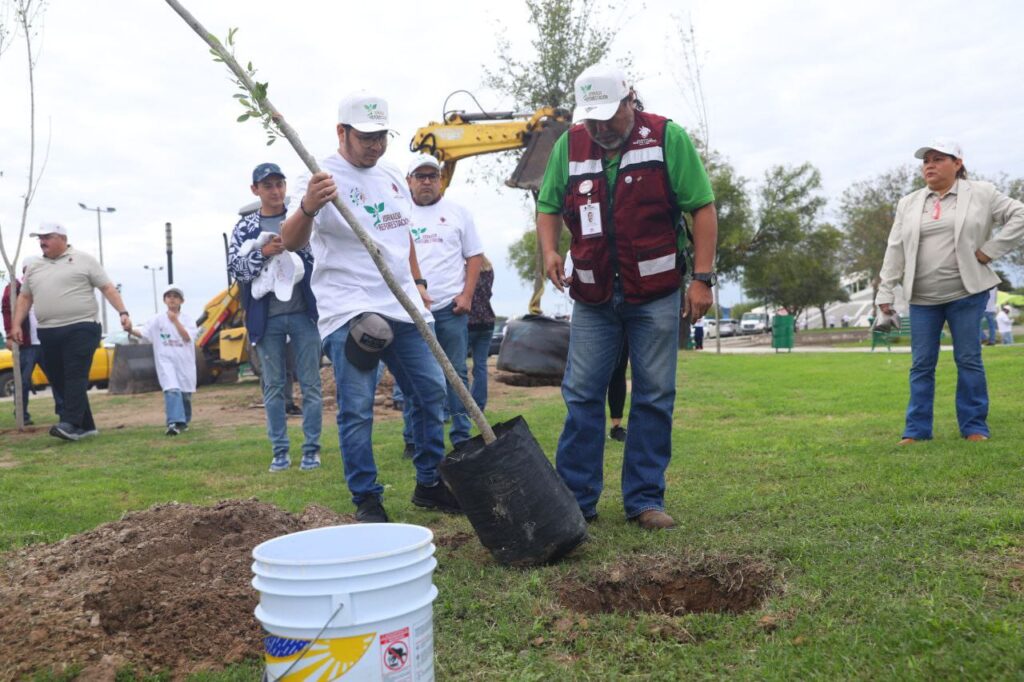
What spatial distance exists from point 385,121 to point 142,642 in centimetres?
245

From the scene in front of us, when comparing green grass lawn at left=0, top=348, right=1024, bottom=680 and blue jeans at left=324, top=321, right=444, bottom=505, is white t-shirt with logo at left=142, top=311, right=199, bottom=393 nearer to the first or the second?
green grass lawn at left=0, top=348, right=1024, bottom=680

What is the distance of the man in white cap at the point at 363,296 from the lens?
13.0 feet

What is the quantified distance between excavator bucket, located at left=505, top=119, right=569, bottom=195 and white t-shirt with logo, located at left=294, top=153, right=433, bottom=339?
6561 millimetres

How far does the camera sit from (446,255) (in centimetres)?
614

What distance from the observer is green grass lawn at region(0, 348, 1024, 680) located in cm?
229

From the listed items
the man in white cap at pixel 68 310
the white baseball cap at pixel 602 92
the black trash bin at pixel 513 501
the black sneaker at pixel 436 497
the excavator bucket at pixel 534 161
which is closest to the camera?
the black trash bin at pixel 513 501

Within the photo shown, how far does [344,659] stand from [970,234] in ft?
16.3

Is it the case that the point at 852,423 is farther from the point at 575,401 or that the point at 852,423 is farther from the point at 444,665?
the point at 444,665

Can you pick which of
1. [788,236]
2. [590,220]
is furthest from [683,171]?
[788,236]

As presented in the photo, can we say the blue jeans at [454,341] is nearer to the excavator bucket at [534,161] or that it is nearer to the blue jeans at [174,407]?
the blue jeans at [174,407]

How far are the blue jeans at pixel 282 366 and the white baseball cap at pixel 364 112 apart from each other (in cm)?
223

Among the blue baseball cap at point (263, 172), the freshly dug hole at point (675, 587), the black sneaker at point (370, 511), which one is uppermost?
the blue baseball cap at point (263, 172)

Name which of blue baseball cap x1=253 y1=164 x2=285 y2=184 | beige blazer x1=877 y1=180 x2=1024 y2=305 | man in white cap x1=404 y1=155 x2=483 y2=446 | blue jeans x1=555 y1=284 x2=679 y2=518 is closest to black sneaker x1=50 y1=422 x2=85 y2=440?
blue baseball cap x1=253 y1=164 x2=285 y2=184

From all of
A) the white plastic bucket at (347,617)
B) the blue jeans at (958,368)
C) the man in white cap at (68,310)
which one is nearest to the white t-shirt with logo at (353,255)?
the white plastic bucket at (347,617)
